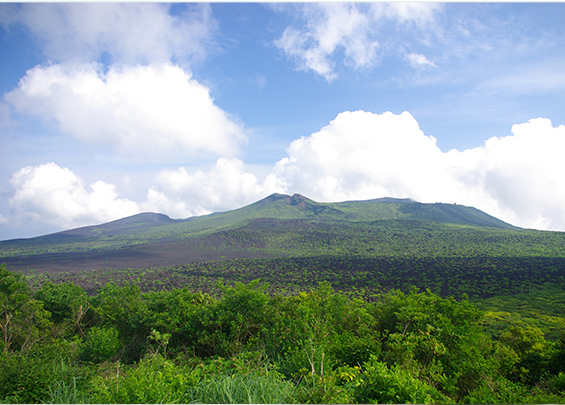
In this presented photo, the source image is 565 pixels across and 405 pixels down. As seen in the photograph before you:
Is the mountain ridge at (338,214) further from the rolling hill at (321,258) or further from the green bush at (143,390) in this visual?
the green bush at (143,390)

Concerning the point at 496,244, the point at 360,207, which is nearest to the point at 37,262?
the point at 496,244

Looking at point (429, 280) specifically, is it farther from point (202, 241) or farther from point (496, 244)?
point (202, 241)

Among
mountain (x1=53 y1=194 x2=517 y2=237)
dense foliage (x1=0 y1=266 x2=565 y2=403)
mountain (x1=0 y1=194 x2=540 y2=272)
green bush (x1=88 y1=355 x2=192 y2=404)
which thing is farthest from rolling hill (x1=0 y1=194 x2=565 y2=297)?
green bush (x1=88 y1=355 x2=192 y2=404)

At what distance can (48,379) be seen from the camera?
13.5ft

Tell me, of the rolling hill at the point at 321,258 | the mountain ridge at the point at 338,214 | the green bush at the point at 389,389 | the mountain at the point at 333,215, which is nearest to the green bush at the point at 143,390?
the green bush at the point at 389,389

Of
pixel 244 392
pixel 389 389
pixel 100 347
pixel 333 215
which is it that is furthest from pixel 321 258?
pixel 333 215

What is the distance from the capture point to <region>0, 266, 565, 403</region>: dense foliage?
3.90 m

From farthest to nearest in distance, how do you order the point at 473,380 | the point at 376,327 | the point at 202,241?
the point at 202,241, the point at 376,327, the point at 473,380

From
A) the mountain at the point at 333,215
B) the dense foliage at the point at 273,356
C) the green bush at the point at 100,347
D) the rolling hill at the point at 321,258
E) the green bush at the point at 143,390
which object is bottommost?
the rolling hill at the point at 321,258

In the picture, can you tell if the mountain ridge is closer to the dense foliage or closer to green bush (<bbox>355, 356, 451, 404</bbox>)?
the dense foliage

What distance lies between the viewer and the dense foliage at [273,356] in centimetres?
390

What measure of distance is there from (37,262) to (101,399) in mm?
107003

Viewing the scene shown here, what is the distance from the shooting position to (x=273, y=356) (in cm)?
604

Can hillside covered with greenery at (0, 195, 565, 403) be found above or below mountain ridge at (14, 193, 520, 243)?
below
